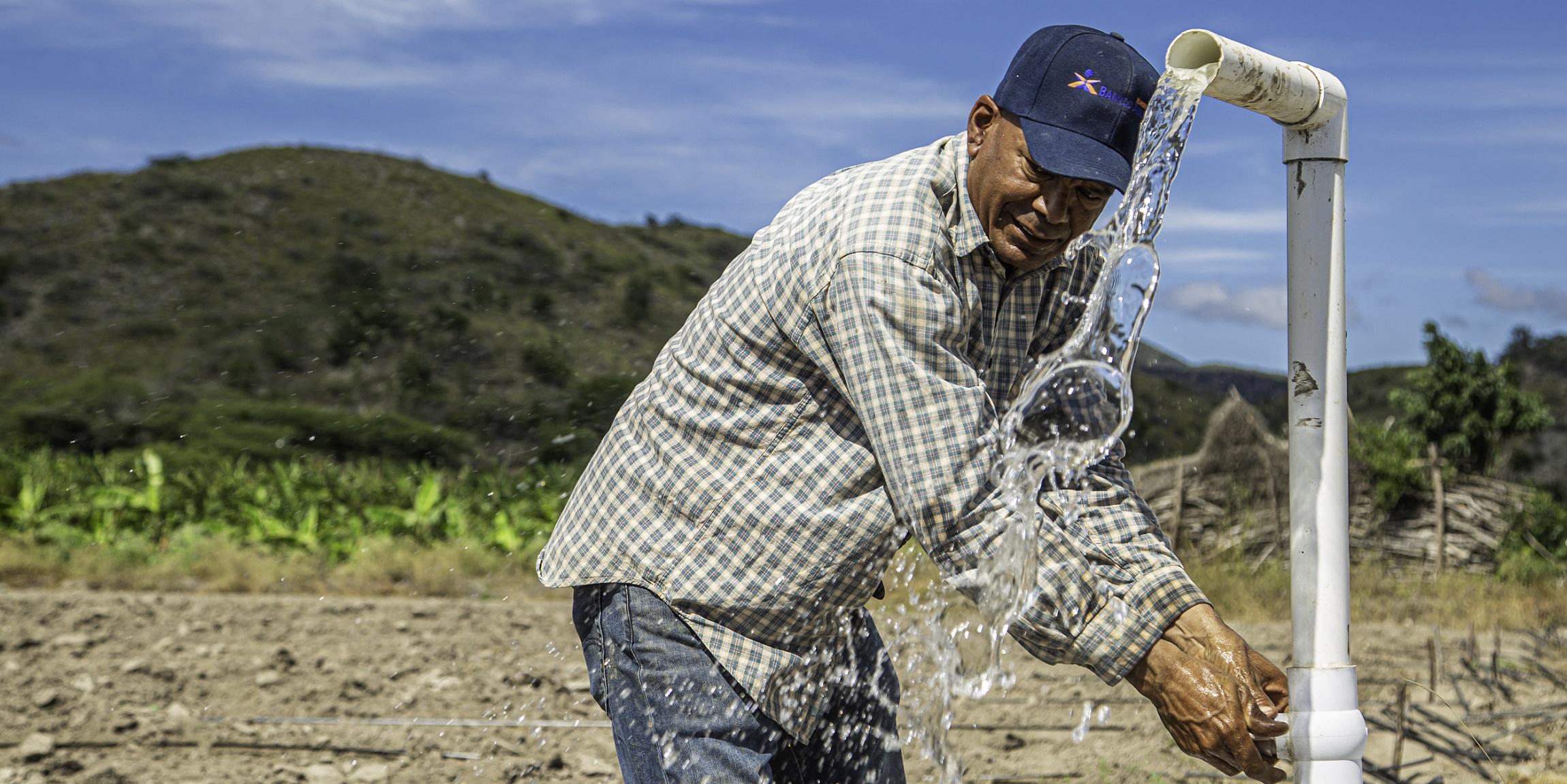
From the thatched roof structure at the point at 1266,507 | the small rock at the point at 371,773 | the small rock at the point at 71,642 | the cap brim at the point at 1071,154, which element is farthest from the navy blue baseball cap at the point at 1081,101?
the thatched roof structure at the point at 1266,507

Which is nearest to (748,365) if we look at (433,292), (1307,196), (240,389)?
(1307,196)

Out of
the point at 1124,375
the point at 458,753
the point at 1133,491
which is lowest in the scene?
the point at 458,753

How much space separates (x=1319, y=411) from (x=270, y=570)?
7125 millimetres

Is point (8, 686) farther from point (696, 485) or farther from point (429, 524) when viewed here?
point (696, 485)

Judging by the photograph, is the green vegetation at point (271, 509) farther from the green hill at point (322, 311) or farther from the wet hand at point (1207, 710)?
the green hill at point (322, 311)

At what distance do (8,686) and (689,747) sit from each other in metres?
4.27

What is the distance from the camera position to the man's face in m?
1.74

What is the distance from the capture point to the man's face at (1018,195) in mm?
1735

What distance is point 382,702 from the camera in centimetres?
475

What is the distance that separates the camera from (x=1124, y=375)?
1.84m

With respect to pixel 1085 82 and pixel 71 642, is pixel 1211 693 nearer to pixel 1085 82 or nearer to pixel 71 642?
pixel 1085 82

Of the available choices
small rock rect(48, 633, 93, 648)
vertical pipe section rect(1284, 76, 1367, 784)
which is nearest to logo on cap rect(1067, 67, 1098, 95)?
vertical pipe section rect(1284, 76, 1367, 784)

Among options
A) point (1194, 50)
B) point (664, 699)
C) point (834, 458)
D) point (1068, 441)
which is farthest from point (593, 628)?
point (1194, 50)

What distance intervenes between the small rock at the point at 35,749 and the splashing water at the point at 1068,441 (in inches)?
124
